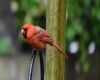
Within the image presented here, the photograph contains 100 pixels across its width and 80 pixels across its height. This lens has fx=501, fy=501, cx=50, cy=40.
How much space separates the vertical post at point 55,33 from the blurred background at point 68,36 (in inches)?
51.0

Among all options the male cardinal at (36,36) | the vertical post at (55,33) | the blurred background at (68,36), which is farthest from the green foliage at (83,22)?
the male cardinal at (36,36)

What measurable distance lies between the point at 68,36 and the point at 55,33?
153 cm

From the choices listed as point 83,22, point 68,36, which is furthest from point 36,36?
point 83,22

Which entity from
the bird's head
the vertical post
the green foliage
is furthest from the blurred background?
the bird's head

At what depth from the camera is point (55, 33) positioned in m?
1.48

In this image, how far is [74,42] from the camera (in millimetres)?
3246

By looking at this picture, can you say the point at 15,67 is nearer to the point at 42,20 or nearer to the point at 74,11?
the point at 42,20

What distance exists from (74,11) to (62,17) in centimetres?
143

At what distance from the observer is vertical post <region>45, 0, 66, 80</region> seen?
1468 mm

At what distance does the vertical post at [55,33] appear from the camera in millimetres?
1468

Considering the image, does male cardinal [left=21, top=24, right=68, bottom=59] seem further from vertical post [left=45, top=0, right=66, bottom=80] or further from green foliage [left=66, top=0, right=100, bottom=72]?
green foliage [left=66, top=0, right=100, bottom=72]

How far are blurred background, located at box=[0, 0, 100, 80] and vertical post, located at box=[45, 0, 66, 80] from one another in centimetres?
130

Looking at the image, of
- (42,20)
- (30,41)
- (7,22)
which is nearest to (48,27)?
(30,41)

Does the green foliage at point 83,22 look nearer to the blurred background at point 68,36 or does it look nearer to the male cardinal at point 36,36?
the blurred background at point 68,36
